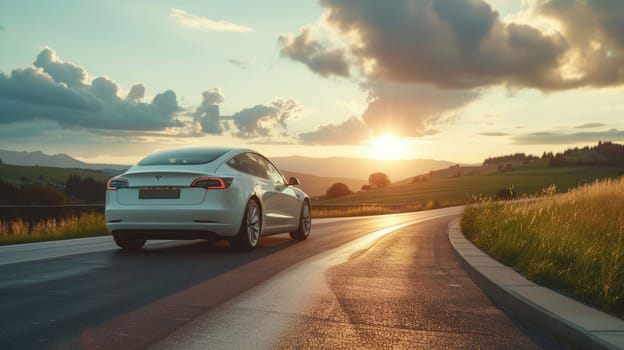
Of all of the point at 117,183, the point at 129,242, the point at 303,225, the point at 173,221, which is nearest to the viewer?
the point at 173,221

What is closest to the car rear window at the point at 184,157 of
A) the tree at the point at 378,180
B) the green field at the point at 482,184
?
the green field at the point at 482,184

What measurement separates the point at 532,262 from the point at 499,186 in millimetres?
88811

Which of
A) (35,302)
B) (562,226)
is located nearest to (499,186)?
(562,226)

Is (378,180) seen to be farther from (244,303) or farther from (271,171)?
(244,303)

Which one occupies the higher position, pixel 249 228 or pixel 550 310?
pixel 249 228

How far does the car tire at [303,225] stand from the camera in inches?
516

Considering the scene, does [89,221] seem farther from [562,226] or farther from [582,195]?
[582,195]

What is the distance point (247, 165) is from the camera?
10.7 metres

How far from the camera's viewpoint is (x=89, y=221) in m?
16.2

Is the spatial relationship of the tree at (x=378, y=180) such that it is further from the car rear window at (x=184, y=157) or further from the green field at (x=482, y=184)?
the car rear window at (x=184, y=157)

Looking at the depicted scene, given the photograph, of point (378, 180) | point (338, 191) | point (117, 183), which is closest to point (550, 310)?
point (117, 183)

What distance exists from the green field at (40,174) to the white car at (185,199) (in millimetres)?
91971

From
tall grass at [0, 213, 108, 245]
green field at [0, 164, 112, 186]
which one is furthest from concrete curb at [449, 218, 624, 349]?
green field at [0, 164, 112, 186]

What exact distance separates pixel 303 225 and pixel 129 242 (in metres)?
3.98
